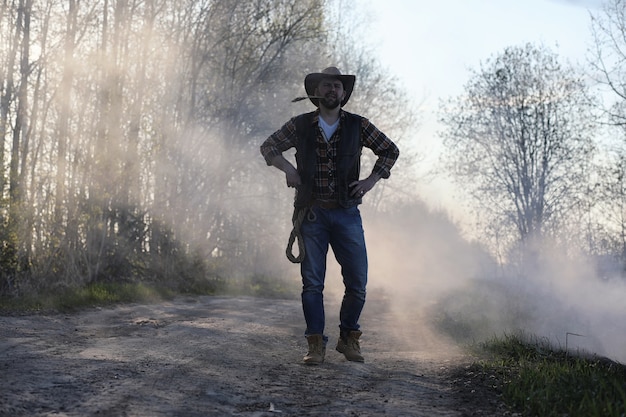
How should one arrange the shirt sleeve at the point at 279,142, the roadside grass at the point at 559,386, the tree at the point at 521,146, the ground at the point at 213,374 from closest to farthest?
1. the roadside grass at the point at 559,386
2. the ground at the point at 213,374
3. the shirt sleeve at the point at 279,142
4. the tree at the point at 521,146

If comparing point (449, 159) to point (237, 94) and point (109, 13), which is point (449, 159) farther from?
point (109, 13)

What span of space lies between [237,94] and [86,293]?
1082 centimetres

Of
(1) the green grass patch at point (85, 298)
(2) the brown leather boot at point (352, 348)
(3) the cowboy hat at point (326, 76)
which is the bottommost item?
(2) the brown leather boot at point (352, 348)

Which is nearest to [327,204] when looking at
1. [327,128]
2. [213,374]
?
[327,128]

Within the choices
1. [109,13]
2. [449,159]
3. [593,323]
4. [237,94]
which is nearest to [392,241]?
[449,159]

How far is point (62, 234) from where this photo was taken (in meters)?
11.2

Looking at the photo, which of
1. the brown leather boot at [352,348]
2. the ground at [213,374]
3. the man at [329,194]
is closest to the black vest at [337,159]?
the man at [329,194]

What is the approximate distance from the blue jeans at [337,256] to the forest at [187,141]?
18.7ft

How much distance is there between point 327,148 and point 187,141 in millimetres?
13198

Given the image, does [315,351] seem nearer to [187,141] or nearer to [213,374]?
[213,374]

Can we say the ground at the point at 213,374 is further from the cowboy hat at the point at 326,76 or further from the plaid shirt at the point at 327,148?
the cowboy hat at the point at 326,76

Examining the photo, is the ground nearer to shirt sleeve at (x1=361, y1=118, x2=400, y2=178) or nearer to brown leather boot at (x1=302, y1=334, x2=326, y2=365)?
brown leather boot at (x1=302, y1=334, x2=326, y2=365)

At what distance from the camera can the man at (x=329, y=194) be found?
555 cm

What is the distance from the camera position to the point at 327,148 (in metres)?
5.61
